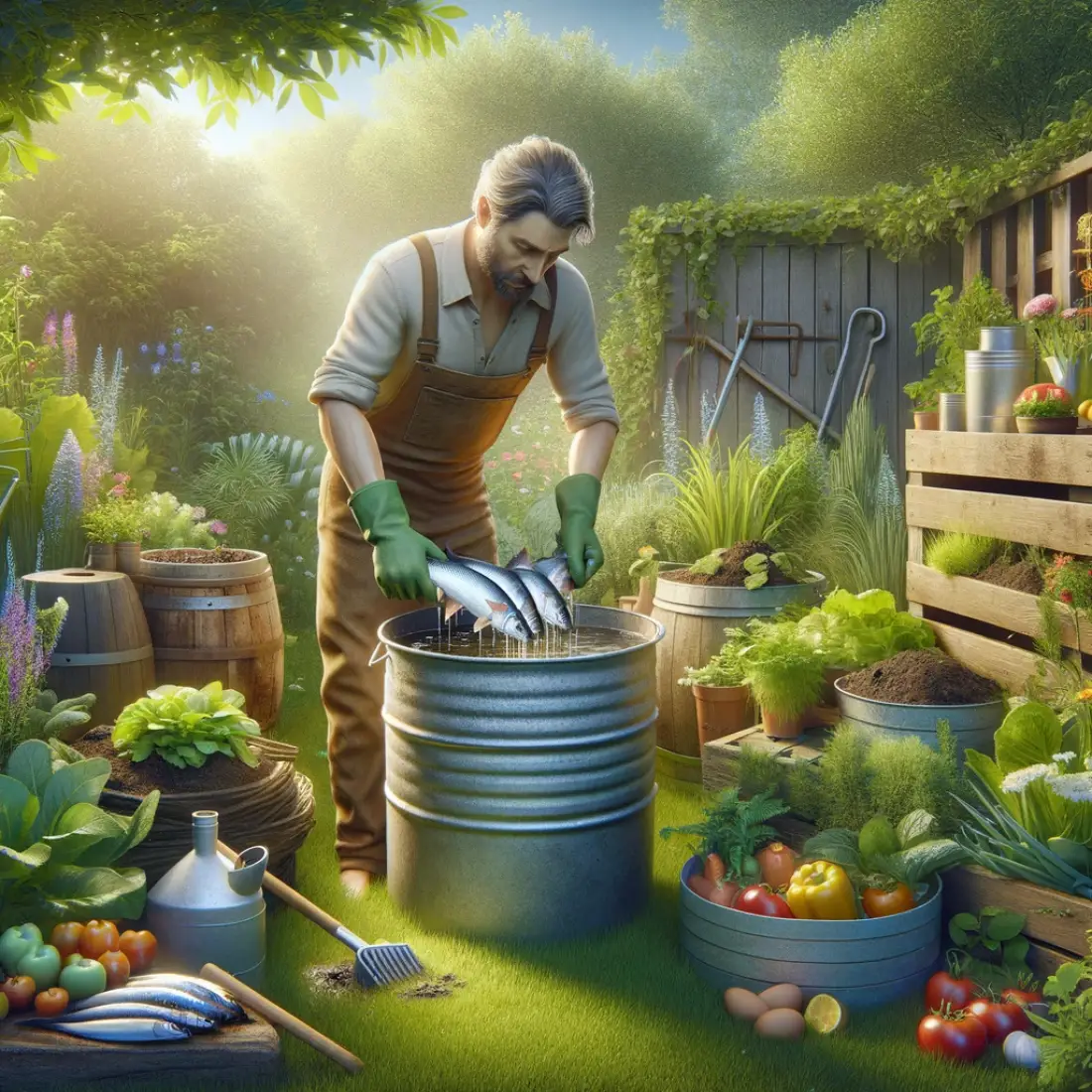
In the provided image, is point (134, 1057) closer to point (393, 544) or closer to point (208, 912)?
point (208, 912)

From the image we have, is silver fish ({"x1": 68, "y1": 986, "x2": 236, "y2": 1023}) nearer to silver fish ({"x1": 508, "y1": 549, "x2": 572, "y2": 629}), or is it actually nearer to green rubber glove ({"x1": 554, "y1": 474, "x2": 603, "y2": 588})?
silver fish ({"x1": 508, "y1": 549, "x2": 572, "y2": 629})

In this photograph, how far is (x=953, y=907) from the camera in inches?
124

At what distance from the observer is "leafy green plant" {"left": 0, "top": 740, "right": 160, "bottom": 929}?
9.39 ft

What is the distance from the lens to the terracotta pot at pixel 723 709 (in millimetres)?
4461

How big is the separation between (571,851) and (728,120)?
29004mm

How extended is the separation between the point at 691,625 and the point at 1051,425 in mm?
1420

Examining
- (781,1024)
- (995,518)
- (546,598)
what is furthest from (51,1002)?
(995,518)

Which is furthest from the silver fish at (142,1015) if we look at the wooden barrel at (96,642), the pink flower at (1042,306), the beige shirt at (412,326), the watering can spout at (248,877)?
the pink flower at (1042,306)

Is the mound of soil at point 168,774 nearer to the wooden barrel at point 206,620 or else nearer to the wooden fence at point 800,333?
the wooden barrel at point 206,620

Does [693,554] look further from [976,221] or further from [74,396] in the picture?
[976,221]

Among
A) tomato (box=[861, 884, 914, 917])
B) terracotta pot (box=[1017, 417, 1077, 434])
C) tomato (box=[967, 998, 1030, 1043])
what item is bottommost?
tomato (box=[967, 998, 1030, 1043])

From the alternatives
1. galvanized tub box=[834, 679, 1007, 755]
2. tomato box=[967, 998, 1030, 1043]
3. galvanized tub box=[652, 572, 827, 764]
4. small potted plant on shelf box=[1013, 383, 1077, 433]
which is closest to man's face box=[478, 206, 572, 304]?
galvanized tub box=[834, 679, 1007, 755]

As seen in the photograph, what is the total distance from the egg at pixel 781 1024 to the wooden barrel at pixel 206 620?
270 centimetres

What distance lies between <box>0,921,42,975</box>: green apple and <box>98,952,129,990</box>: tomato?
0.47 ft
